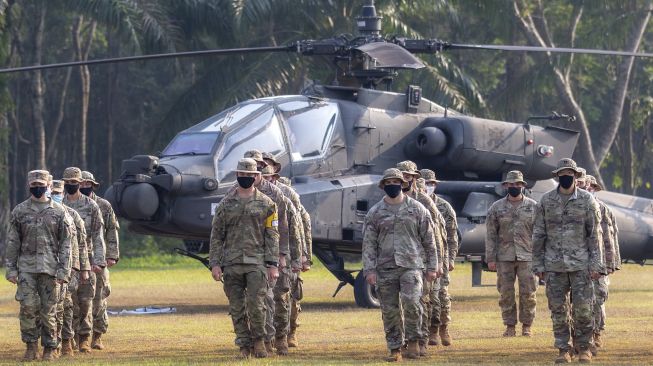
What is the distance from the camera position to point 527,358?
13.8 meters

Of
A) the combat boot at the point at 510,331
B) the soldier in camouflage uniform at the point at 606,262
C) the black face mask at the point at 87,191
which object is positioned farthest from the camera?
the combat boot at the point at 510,331

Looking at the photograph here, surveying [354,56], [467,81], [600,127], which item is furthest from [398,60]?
[600,127]

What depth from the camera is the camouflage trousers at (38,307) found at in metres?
13.6

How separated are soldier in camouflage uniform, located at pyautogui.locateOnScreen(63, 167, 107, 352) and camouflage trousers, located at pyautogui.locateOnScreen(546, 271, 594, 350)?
474 centimetres

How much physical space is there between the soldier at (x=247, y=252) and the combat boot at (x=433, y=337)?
2.27 m

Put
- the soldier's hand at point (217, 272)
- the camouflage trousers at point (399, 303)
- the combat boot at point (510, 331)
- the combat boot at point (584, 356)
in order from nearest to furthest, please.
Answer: the combat boot at point (584, 356) < the camouflage trousers at point (399, 303) < the soldier's hand at point (217, 272) < the combat boot at point (510, 331)

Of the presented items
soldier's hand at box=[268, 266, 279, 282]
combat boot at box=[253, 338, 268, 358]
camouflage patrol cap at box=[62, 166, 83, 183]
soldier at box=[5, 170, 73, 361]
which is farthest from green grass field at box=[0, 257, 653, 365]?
camouflage patrol cap at box=[62, 166, 83, 183]

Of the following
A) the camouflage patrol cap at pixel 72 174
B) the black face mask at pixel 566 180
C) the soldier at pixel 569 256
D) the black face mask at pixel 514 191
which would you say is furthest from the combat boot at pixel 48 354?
the black face mask at pixel 514 191

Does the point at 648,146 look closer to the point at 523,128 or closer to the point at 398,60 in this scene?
the point at 523,128

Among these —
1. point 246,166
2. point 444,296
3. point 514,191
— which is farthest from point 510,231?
point 246,166

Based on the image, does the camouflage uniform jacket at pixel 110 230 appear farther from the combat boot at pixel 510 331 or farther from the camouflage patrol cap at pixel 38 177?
the combat boot at pixel 510 331

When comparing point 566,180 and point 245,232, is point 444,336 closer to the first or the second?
point 566,180

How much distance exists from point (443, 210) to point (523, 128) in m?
5.65

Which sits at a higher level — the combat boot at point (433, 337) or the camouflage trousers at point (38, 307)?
the camouflage trousers at point (38, 307)
